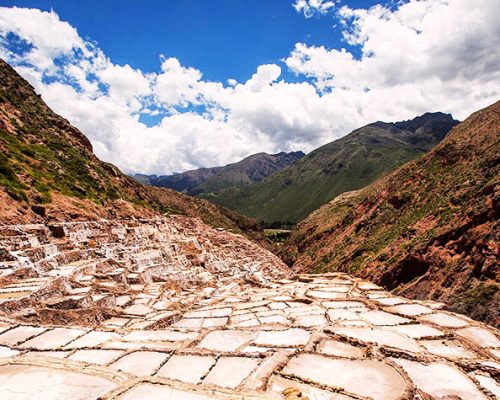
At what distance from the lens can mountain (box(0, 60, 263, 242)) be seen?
2045 centimetres

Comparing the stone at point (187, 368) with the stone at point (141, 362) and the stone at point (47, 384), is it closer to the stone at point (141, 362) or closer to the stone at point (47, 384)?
the stone at point (141, 362)

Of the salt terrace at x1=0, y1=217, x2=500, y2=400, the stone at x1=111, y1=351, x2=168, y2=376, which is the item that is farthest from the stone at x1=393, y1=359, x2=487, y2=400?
the stone at x1=111, y1=351, x2=168, y2=376

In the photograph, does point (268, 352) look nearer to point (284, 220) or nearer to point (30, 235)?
point (30, 235)

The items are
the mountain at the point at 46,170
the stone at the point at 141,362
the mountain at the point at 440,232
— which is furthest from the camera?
the mountain at the point at 46,170

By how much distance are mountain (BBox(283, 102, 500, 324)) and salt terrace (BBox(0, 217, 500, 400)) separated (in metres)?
4.35

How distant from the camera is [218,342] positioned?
743 cm

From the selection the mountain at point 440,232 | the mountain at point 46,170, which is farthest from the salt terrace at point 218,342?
the mountain at point 46,170

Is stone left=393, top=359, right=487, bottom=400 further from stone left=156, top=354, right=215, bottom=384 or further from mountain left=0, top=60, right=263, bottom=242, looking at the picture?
mountain left=0, top=60, right=263, bottom=242

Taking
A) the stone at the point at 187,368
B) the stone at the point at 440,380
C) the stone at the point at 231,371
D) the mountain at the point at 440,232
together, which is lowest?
the stone at the point at 440,380

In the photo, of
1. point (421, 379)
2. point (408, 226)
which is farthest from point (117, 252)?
point (408, 226)

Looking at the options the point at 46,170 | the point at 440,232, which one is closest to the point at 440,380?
the point at 440,232

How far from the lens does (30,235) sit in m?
15.5

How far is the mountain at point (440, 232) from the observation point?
14.3 meters

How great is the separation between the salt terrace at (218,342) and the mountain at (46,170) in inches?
262
